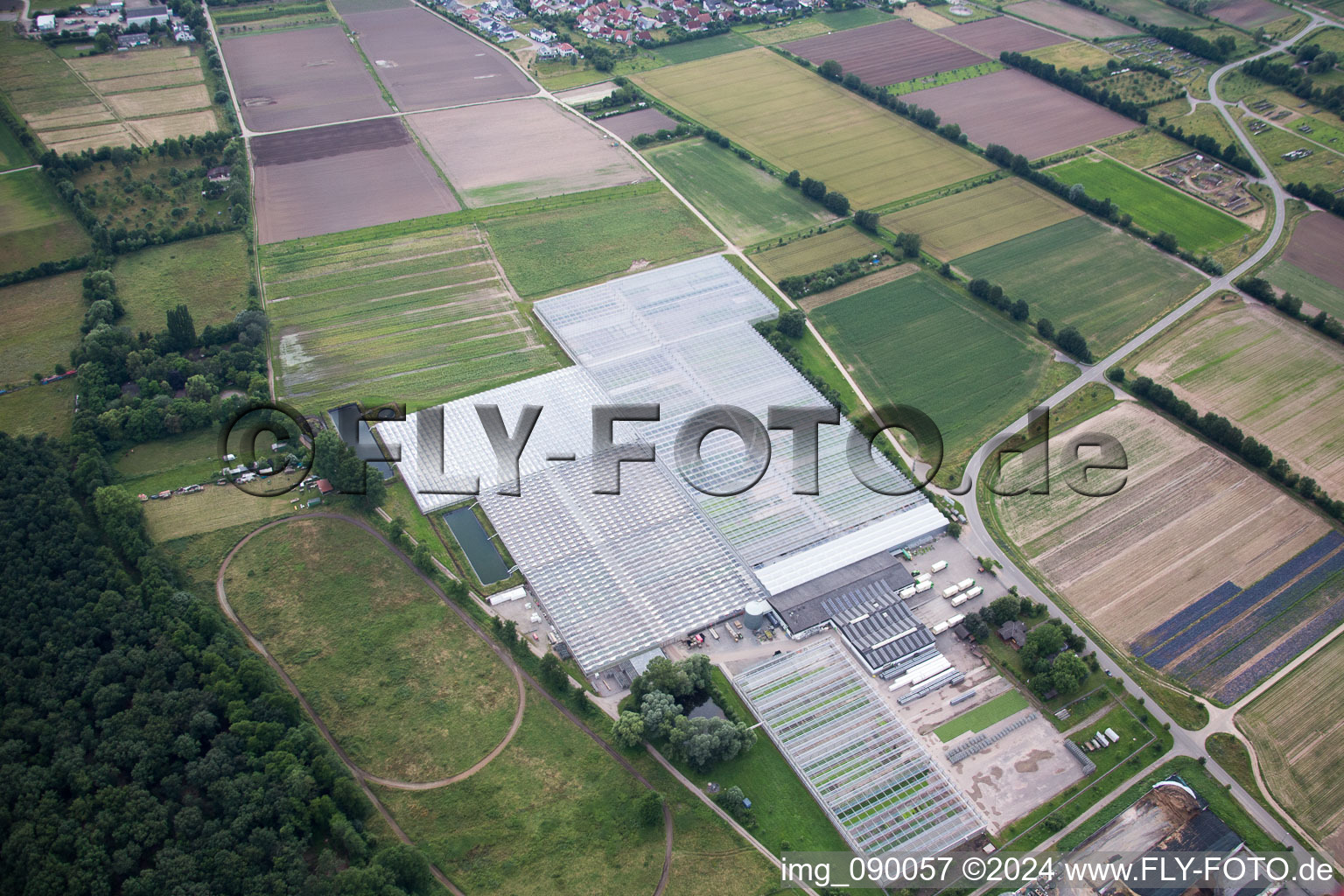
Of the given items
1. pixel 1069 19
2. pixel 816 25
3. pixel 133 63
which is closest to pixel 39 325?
pixel 133 63

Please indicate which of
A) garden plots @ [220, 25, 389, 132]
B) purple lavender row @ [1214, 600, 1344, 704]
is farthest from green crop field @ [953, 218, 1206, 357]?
garden plots @ [220, 25, 389, 132]

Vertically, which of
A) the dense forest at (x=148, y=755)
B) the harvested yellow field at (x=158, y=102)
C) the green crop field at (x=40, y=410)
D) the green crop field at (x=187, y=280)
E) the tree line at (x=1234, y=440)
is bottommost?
the dense forest at (x=148, y=755)

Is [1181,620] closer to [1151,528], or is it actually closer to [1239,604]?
[1239,604]

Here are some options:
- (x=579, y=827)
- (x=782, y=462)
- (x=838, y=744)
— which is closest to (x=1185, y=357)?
(x=782, y=462)

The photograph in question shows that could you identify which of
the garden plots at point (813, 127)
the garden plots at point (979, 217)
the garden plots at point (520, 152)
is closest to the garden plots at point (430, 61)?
the garden plots at point (520, 152)

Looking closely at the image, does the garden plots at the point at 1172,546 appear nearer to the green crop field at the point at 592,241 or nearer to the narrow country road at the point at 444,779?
the narrow country road at the point at 444,779

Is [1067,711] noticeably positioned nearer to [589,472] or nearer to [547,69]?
[589,472]

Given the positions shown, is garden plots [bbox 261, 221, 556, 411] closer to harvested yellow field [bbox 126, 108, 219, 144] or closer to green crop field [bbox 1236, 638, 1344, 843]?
harvested yellow field [bbox 126, 108, 219, 144]
